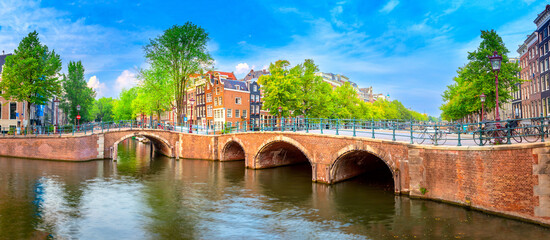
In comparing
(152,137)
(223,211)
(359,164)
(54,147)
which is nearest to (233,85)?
(152,137)

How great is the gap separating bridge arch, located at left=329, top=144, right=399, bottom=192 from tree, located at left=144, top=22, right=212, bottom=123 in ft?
77.0

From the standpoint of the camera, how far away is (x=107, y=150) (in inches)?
1246

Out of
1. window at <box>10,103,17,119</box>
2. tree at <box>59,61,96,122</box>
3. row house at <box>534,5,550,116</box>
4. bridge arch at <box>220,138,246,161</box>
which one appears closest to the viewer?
bridge arch at <box>220,138,246,161</box>

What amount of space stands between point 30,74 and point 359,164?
1342 inches

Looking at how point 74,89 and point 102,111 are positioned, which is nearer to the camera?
point 74,89

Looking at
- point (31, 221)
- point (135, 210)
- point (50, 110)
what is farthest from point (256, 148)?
point (50, 110)

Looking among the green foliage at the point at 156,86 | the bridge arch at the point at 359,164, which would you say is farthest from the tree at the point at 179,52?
the bridge arch at the point at 359,164

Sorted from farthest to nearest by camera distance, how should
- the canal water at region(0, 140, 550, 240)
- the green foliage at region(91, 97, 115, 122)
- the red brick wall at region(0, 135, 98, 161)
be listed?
the green foliage at region(91, 97, 115, 122)
the red brick wall at region(0, 135, 98, 161)
the canal water at region(0, 140, 550, 240)

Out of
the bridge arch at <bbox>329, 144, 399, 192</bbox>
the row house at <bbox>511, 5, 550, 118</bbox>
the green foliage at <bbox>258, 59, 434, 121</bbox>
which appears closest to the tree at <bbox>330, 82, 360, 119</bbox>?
the green foliage at <bbox>258, 59, 434, 121</bbox>

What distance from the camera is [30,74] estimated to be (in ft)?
110

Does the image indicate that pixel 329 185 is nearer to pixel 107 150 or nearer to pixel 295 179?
pixel 295 179

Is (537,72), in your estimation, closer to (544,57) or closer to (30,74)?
(544,57)

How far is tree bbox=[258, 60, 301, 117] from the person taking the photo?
37.4m

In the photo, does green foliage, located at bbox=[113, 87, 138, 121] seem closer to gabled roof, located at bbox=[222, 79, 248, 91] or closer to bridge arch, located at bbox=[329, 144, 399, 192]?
gabled roof, located at bbox=[222, 79, 248, 91]
